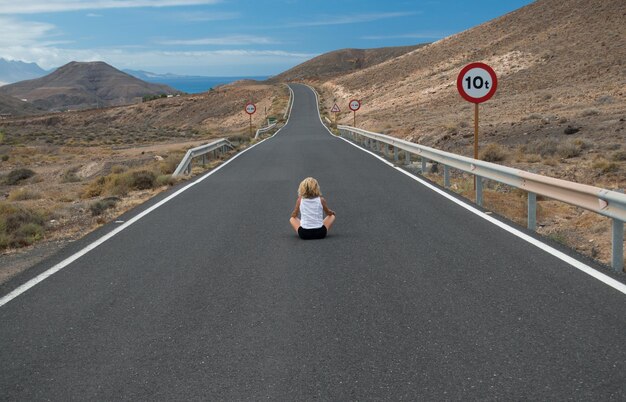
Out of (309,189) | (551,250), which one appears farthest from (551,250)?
(309,189)

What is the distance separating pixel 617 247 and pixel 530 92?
50242 mm

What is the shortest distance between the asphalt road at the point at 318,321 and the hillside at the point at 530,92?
9.89 metres

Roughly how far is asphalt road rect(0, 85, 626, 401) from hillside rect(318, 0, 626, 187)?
989 cm

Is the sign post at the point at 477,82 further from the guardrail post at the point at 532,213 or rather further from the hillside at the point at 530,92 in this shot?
the guardrail post at the point at 532,213

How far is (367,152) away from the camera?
26.6 meters

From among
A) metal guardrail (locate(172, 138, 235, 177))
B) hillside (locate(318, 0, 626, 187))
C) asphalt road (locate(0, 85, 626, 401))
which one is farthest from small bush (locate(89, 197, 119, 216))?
hillside (locate(318, 0, 626, 187))

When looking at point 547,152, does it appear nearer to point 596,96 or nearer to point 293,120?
point 596,96

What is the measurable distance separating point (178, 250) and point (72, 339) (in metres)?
3.42

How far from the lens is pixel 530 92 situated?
54781 mm

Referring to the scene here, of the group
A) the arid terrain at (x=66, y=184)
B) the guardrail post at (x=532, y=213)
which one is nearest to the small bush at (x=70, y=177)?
the arid terrain at (x=66, y=184)

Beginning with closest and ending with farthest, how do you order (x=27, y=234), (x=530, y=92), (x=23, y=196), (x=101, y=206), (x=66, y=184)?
(x=27, y=234) → (x=101, y=206) → (x=23, y=196) → (x=66, y=184) → (x=530, y=92)

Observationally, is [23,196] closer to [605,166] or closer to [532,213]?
[532,213]

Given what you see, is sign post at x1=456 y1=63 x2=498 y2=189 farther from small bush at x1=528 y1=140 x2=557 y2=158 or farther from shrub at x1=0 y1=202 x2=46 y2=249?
shrub at x1=0 y1=202 x2=46 y2=249

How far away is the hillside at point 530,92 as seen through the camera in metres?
22.0
